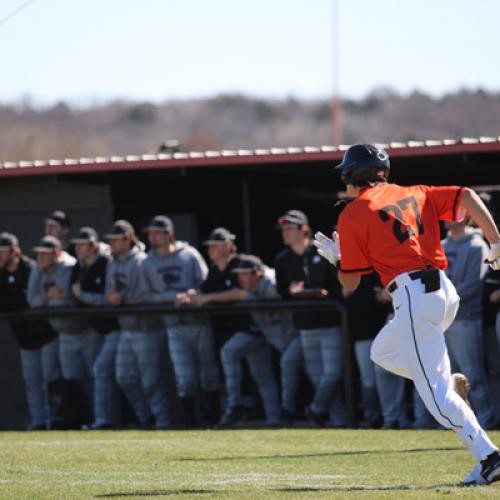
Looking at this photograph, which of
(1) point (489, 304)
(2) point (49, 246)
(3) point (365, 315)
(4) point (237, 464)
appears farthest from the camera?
(2) point (49, 246)

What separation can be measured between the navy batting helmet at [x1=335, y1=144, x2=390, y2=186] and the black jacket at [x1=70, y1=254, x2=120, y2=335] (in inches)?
243

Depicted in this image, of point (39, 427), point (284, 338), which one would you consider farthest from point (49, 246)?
point (284, 338)

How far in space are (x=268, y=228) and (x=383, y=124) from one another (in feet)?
353

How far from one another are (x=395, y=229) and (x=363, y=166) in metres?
0.49

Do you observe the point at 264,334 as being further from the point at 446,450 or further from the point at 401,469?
the point at 401,469

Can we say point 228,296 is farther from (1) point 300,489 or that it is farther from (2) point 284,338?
(1) point 300,489

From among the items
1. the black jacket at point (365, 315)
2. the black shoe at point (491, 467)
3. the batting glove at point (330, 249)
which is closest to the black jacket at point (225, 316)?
the black jacket at point (365, 315)

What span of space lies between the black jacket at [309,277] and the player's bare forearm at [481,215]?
529 centimetres

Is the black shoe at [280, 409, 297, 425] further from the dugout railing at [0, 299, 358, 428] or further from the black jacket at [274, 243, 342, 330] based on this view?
the black jacket at [274, 243, 342, 330]

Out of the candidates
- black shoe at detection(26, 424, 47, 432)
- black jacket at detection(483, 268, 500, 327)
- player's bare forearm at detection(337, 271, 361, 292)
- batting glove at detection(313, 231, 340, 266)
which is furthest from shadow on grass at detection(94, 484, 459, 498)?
black shoe at detection(26, 424, 47, 432)

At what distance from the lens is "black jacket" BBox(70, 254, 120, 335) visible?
1381 centimetres

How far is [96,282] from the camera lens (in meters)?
14.2

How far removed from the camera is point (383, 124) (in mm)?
126250

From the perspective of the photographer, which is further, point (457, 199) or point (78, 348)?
point (78, 348)
